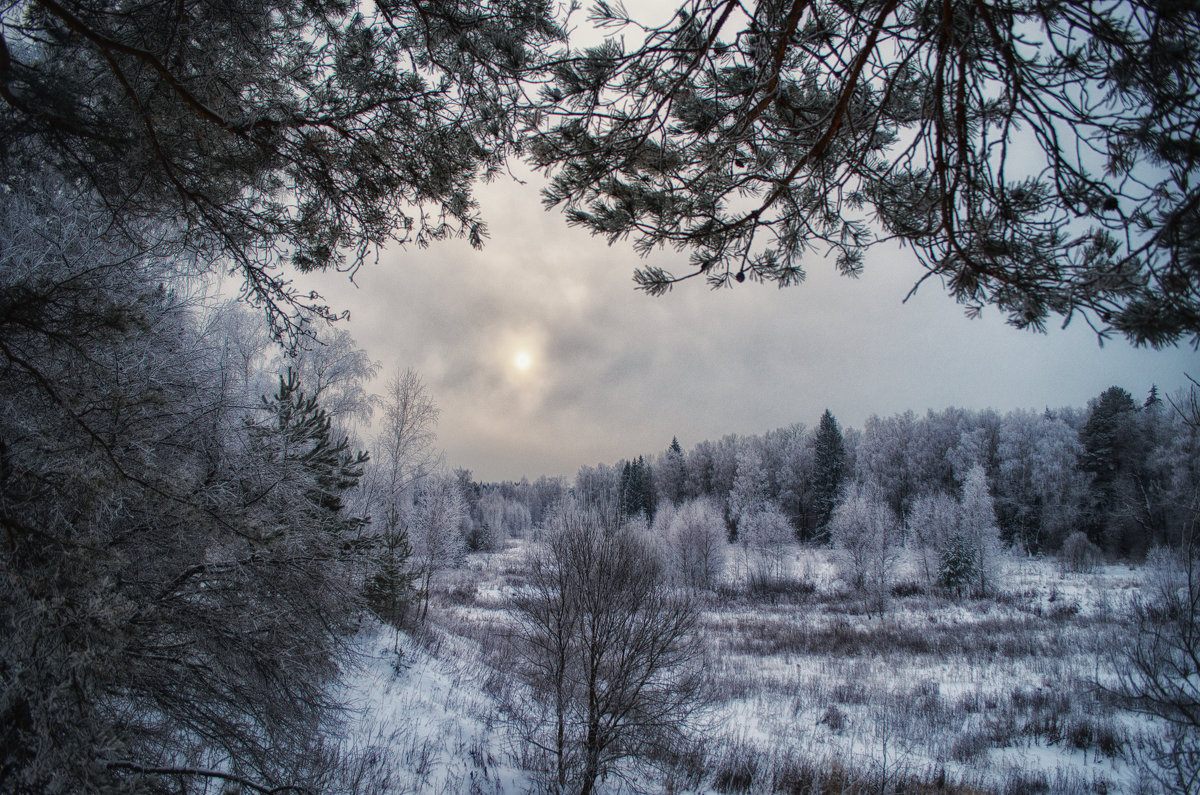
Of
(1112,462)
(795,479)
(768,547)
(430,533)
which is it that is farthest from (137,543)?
(1112,462)

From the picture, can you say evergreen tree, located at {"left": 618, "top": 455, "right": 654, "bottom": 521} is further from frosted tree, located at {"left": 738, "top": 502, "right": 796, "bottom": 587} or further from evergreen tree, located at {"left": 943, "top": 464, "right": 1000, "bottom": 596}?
evergreen tree, located at {"left": 943, "top": 464, "right": 1000, "bottom": 596}

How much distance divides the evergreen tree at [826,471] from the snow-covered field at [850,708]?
2600 cm

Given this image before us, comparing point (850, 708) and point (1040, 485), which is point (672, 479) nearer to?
point (1040, 485)

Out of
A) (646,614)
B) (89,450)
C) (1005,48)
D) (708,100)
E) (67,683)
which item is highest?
(708,100)

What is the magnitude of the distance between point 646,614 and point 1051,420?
5876cm

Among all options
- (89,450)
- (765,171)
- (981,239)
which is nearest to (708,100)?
(765,171)

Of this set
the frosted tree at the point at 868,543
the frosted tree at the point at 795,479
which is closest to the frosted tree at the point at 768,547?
the frosted tree at the point at 868,543

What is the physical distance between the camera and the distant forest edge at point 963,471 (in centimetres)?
3522

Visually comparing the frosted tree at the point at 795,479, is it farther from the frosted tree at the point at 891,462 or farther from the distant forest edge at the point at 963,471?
the frosted tree at the point at 891,462

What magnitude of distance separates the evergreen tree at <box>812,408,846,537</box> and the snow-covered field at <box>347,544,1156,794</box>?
26.0m

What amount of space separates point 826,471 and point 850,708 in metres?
42.5

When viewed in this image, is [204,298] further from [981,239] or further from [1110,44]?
[1110,44]

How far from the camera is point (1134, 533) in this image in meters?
34.1

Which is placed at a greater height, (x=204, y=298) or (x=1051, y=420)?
(x=1051, y=420)
